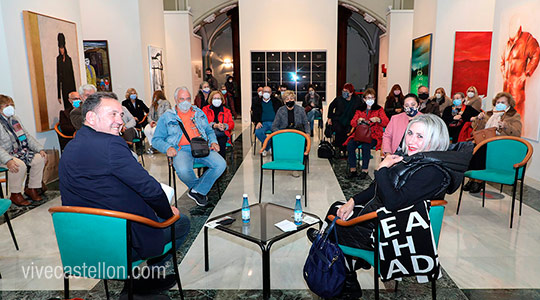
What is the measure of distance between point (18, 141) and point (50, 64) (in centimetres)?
172

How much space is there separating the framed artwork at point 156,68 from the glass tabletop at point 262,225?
7445mm

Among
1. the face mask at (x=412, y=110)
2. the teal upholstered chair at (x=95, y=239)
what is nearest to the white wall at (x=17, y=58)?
the teal upholstered chair at (x=95, y=239)

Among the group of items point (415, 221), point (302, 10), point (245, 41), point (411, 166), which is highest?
point (302, 10)

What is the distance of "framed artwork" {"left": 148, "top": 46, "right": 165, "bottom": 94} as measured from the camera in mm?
9562

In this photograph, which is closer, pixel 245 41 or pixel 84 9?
pixel 84 9

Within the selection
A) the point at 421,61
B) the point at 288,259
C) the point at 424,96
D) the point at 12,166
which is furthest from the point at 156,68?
the point at 288,259

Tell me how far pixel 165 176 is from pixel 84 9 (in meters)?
5.39

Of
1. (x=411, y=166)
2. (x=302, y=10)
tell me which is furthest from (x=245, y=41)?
(x=411, y=166)

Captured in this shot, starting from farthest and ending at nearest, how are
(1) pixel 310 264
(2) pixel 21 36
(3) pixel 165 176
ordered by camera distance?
(3) pixel 165 176 < (2) pixel 21 36 < (1) pixel 310 264

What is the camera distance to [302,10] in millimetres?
12484

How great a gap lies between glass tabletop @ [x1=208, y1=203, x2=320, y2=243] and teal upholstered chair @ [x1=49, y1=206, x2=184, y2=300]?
709 millimetres

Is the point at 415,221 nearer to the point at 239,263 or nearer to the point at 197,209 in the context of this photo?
the point at 239,263

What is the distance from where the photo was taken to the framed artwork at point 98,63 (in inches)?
350

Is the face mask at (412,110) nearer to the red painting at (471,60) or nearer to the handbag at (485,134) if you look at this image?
the handbag at (485,134)
